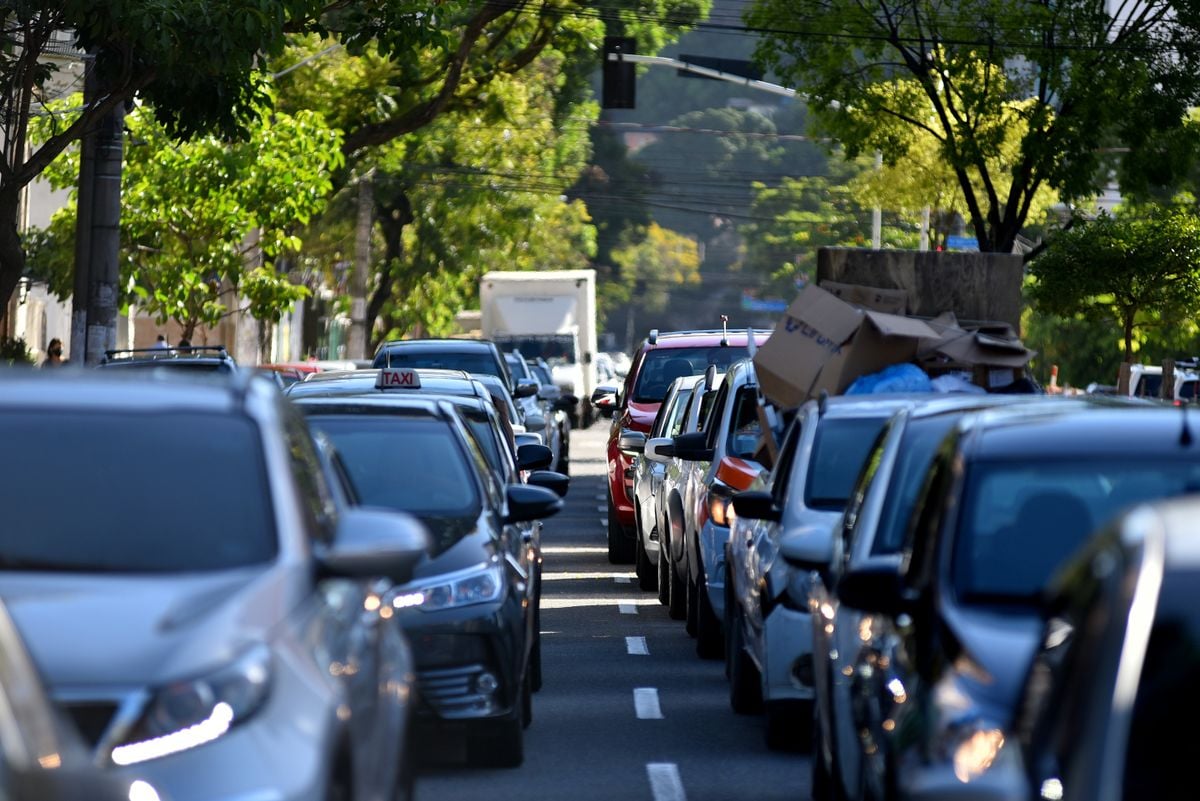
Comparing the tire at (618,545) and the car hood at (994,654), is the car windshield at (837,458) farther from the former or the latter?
the tire at (618,545)

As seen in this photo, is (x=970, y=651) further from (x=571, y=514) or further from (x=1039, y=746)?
(x=571, y=514)

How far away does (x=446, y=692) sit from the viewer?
32.3 feet

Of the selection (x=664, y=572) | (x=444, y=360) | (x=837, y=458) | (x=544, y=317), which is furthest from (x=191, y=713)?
(x=544, y=317)

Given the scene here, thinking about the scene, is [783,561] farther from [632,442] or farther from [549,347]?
[549,347]

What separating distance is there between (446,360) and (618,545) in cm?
502

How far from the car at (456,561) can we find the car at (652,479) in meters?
5.87

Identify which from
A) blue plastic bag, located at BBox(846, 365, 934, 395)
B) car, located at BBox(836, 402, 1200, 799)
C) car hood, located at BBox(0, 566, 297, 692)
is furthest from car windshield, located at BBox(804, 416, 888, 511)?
car hood, located at BBox(0, 566, 297, 692)

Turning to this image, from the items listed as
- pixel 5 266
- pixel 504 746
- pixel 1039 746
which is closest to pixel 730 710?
pixel 504 746

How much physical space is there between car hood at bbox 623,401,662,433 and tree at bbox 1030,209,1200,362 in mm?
6141

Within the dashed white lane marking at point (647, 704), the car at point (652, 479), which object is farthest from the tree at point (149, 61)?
the dashed white lane marking at point (647, 704)

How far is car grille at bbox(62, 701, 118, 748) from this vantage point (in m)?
5.09

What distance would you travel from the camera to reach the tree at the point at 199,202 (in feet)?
115

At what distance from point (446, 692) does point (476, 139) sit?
149 ft

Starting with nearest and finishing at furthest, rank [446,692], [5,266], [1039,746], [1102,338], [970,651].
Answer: [1039,746], [970,651], [446,692], [5,266], [1102,338]
